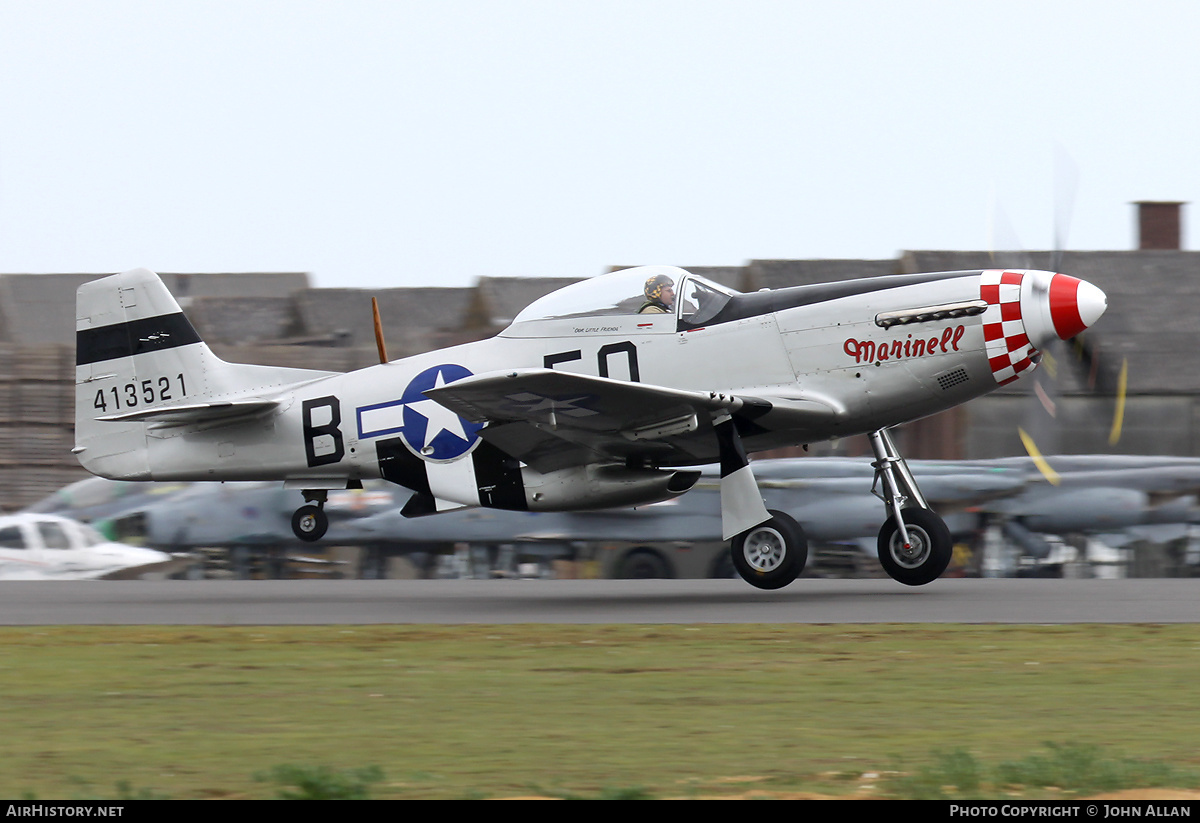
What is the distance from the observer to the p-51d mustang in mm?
12422

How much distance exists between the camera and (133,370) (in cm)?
1491

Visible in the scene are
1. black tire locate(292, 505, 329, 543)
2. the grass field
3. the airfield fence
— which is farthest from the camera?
the airfield fence

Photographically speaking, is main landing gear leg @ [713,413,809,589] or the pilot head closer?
main landing gear leg @ [713,413,809,589]

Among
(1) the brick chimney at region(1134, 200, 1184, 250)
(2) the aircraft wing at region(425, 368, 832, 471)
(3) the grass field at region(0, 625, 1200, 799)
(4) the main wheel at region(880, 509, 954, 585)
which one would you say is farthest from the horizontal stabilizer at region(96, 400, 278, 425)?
(1) the brick chimney at region(1134, 200, 1184, 250)

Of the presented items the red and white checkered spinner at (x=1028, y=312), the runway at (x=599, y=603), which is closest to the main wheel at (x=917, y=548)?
the runway at (x=599, y=603)

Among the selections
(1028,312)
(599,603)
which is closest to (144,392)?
(599,603)

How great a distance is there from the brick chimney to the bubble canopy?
21.7m

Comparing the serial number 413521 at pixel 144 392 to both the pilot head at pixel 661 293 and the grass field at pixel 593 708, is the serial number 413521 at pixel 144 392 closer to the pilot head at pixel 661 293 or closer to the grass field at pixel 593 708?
the grass field at pixel 593 708

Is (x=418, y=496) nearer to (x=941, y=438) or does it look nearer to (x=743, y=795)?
(x=743, y=795)

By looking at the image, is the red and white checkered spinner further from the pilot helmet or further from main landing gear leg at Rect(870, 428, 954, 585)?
the pilot helmet

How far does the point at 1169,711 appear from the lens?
659 cm

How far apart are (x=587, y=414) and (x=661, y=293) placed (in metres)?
1.56

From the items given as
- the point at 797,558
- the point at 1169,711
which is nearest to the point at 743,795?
the point at 1169,711

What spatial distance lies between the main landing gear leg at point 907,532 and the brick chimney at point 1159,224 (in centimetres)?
2102
